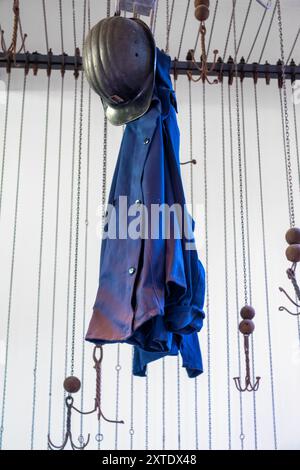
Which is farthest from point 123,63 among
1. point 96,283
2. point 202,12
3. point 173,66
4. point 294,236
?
point 96,283

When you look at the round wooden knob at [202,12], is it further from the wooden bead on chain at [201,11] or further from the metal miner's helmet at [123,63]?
the metal miner's helmet at [123,63]

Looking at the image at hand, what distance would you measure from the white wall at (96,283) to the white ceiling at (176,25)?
23 cm

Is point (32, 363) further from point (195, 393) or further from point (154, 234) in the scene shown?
point (154, 234)

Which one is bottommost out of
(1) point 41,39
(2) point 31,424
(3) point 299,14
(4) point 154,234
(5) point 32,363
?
(2) point 31,424

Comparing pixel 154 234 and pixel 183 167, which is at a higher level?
pixel 183 167

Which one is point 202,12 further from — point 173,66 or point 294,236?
point 294,236

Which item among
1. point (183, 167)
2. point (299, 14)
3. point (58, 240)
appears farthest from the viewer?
point (299, 14)

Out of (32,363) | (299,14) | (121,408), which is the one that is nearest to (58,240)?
(32,363)

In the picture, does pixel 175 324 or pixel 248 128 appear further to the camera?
pixel 248 128

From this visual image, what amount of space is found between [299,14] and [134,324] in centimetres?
293

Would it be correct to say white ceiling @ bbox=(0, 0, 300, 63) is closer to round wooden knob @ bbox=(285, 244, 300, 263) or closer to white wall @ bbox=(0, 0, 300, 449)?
white wall @ bbox=(0, 0, 300, 449)
